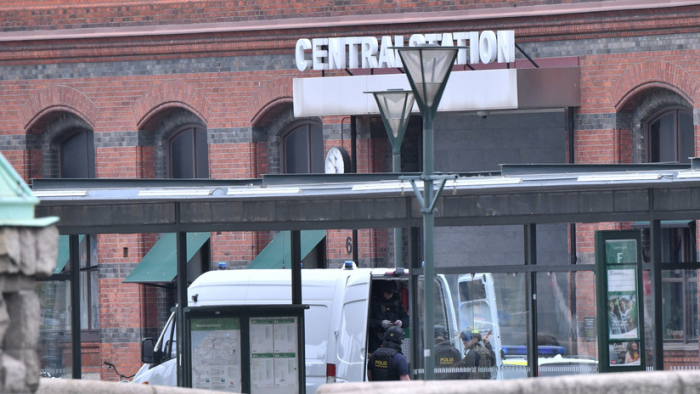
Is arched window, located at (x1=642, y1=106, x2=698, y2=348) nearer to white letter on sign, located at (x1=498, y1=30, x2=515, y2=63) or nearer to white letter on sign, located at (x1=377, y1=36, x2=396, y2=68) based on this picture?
white letter on sign, located at (x1=498, y1=30, x2=515, y2=63)

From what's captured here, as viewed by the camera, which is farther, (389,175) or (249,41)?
(249,41)

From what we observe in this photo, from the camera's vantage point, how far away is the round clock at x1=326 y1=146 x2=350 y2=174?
22.3 meters

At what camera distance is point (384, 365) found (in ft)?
48.6

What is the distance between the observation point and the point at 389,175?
14.1m

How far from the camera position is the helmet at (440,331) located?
1492 centimetres

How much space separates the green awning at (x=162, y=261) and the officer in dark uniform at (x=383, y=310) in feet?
18.0

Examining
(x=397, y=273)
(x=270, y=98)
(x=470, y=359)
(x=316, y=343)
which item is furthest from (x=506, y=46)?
(x=470, y=359)

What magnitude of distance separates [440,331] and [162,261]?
8454 mm

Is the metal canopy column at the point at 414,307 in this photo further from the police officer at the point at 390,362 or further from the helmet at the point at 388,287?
the helmet at the point at 388,287

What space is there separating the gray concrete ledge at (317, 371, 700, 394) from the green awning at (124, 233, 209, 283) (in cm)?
1297

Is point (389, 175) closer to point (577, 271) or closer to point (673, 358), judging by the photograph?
point (577, 271)


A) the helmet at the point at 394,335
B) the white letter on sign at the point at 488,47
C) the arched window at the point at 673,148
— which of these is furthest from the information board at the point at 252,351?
the arched window at the point at 673,148

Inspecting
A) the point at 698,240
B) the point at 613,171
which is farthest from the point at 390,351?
the point at 698,240

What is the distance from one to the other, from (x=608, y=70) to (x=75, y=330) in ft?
34.7
